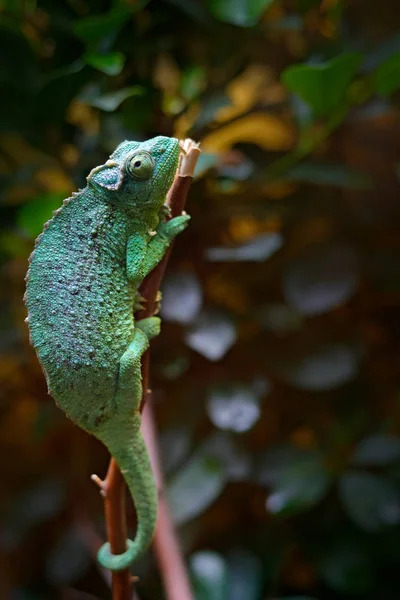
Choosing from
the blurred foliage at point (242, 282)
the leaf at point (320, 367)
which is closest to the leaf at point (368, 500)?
the blurred foliage at point (242, 282)

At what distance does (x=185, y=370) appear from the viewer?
4.47 ft

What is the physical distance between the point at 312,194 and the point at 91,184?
0.79m

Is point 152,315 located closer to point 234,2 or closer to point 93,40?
point 93,40

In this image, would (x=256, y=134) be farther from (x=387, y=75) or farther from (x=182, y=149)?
(x=182, y=149)

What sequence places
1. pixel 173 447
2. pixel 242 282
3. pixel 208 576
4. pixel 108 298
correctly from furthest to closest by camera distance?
pixel 242 282 → pixel 173 447 → pixel 208 576 → pixel 108 298

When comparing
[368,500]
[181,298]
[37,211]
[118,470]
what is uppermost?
[37,211]

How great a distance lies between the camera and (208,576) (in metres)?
1.20

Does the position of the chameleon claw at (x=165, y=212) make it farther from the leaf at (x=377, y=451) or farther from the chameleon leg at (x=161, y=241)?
the leaf at (x=377, y=451)

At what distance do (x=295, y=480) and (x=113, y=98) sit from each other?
840 mm

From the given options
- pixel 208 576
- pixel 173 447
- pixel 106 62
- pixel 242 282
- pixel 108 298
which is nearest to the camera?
pixel 108 298

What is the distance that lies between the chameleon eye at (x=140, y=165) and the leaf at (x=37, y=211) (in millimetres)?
329

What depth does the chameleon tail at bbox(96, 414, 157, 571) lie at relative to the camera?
28.8 inches

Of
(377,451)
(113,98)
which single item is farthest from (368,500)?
(113,98)

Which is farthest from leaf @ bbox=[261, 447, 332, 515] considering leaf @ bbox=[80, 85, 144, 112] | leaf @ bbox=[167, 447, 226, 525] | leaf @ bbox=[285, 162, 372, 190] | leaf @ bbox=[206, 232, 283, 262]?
leaf @ bbox=[80, 85, 144, 112]
